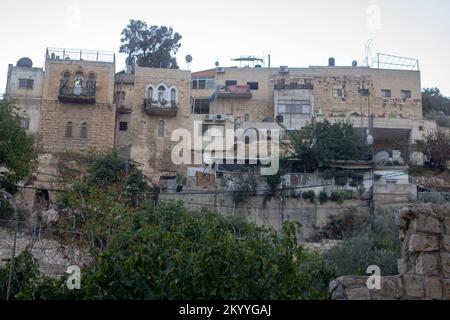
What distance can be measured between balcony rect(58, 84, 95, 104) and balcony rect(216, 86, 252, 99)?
804 centimetres

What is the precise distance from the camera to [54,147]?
39.2 metres

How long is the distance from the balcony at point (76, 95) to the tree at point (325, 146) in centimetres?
1245

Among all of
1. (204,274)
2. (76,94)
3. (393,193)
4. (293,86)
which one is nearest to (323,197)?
(393,193)

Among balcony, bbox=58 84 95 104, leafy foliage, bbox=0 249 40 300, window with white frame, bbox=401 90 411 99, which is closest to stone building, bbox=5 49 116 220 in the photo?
balcony, bbox=58 84 95 104

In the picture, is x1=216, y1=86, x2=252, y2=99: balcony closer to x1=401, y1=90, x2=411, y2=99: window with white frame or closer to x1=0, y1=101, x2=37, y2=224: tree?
x1=401, y1=90, x2=411, y2=99: window with white frame

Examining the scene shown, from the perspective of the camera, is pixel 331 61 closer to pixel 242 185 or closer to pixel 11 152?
pixel 242 185

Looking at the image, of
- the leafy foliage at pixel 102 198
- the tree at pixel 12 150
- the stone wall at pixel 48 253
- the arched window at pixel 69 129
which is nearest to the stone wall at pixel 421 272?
the leafy foliage at pixel 102 198

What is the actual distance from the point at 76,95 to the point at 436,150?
68.2ft

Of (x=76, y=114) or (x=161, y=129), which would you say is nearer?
(x=76, y=114)

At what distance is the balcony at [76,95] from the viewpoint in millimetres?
40094

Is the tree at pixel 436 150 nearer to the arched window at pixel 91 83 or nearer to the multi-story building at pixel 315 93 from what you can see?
the multi-story building at pixel 315 93

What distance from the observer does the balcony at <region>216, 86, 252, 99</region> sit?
4331 cm

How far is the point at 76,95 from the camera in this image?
40.1 metres

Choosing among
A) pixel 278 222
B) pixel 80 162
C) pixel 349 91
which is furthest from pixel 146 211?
pixel 349 91
